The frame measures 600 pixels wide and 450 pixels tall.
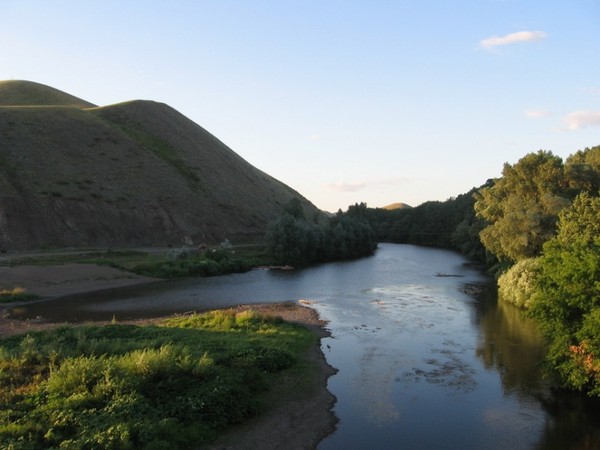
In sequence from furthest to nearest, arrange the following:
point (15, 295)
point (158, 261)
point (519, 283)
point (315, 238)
Answer: point (315, 238), point (158, 261), point (15, 295), point (519, 283)

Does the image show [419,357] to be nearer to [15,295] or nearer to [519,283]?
[519,283]

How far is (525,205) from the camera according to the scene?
5516 cm

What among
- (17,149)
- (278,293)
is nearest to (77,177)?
(17,149)

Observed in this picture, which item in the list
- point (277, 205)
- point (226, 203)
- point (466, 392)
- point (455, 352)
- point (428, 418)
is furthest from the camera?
point (277, 205)

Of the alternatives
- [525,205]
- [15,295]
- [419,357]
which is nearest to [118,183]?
[15,295]

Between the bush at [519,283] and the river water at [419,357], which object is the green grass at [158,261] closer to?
the river water at [419,357]

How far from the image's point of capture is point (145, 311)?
45031 millimetres

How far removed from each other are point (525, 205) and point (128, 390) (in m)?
47.7

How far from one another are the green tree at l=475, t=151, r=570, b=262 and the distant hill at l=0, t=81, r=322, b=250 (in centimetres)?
5433

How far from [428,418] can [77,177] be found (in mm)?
97627

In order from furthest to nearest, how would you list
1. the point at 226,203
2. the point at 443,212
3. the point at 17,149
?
the point at 443,212 → the point at 226,203 → the point at 17,149

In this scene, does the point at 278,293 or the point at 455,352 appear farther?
the point at 278,293

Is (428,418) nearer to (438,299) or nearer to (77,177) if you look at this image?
(438,299)

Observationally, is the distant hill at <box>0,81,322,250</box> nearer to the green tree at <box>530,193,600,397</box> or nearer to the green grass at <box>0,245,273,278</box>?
the green grass at <box>0,245,273,278</box>
